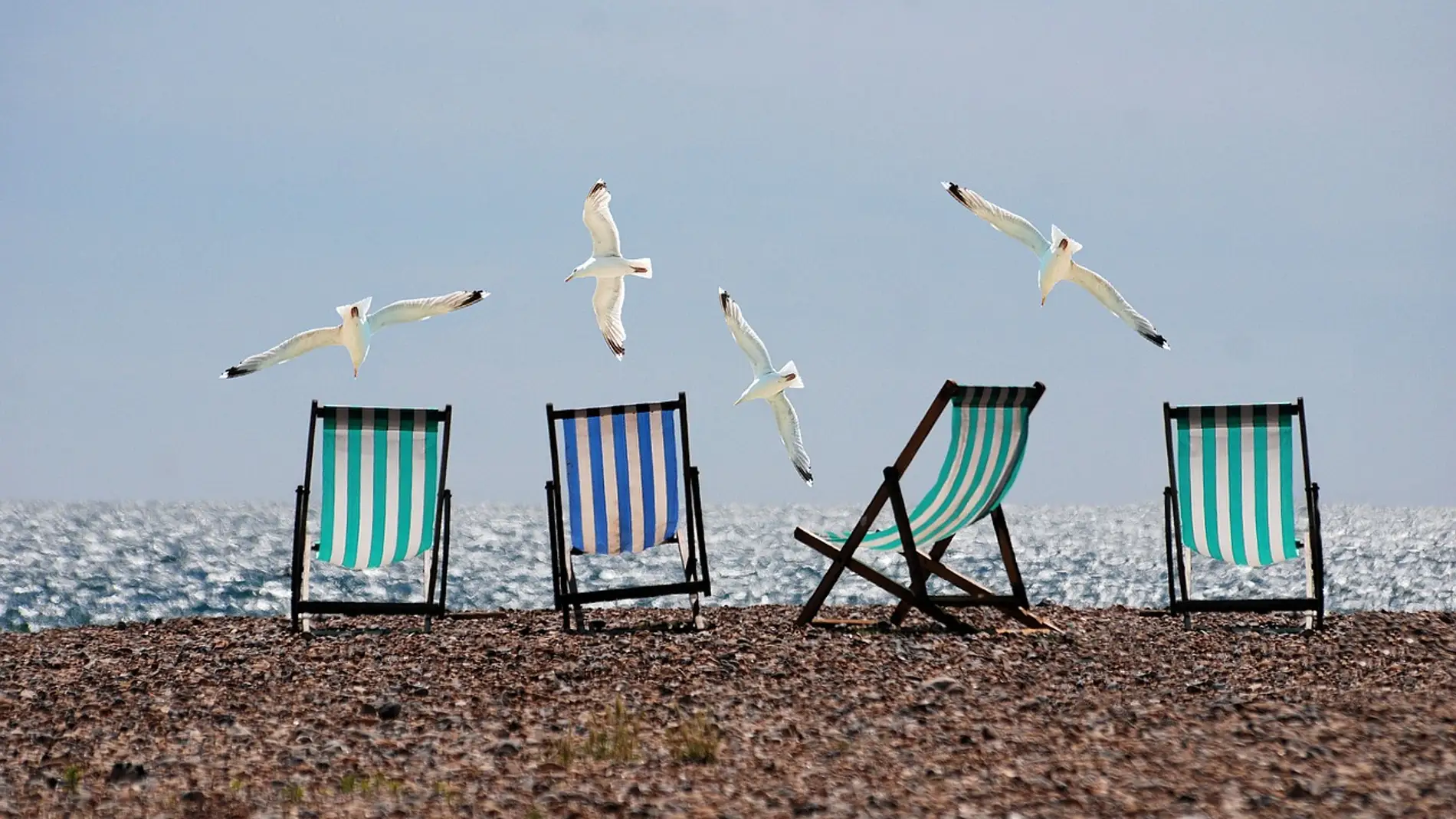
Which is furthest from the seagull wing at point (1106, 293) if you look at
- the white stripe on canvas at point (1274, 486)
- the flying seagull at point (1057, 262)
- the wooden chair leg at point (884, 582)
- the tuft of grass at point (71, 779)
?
the tuft of grass at point (71, 779)

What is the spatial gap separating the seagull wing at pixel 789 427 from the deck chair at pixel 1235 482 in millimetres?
1921

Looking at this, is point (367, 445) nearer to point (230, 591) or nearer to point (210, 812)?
point (210, 812)

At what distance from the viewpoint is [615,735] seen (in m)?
4.56

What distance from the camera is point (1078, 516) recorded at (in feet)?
234

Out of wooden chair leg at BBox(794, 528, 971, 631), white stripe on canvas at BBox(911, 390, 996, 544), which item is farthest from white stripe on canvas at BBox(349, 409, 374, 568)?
white stripe on canvas at BBox(911, 390, 996, 544)

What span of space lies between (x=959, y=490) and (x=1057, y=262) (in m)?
1.83

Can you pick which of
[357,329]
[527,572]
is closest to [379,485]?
[357,329]

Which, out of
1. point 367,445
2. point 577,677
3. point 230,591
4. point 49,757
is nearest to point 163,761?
point 49,757

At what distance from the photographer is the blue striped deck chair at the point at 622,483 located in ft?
22.8

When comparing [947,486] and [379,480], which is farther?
[379,480]

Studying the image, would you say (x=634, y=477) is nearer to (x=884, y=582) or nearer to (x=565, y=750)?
(x=884, y=582)

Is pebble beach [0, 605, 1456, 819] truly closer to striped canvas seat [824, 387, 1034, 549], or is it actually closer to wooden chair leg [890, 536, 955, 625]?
wooden chair leg [890, 536, 955, 625]

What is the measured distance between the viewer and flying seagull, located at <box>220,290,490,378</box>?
7.46m

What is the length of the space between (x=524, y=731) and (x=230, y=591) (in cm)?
1622
